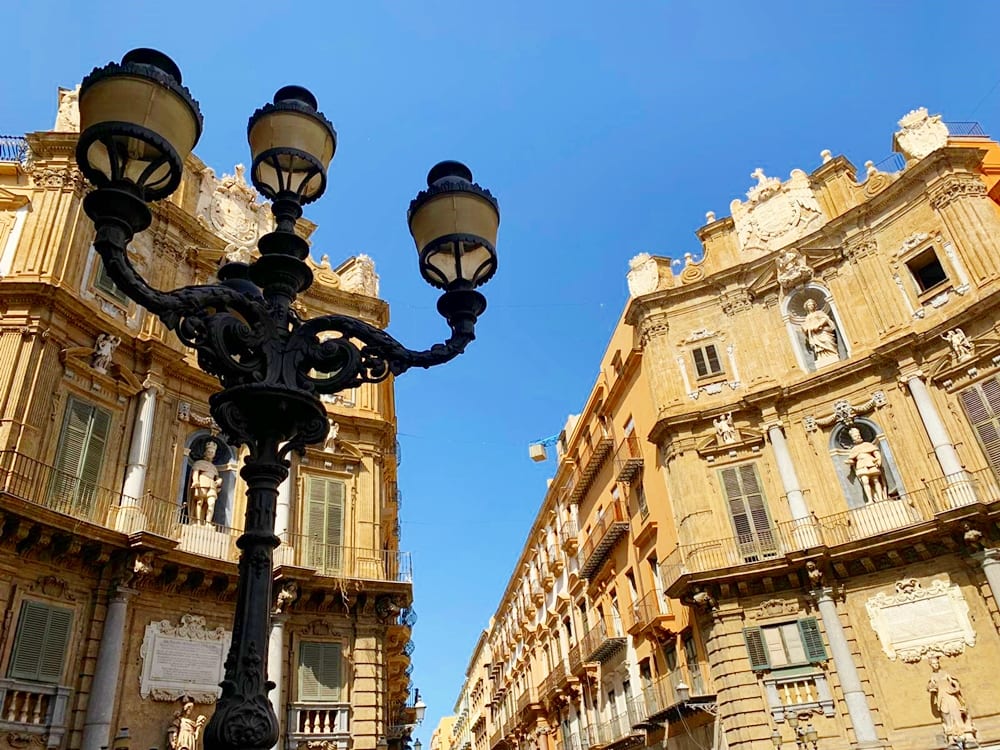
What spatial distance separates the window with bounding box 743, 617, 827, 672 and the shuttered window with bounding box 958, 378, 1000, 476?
19.3 feet

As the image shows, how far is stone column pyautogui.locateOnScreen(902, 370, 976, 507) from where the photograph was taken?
56.5 feet

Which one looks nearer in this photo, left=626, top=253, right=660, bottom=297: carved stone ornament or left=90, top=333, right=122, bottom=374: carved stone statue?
→ left=90, top=333, right=122, bottom=374: carved stone statue

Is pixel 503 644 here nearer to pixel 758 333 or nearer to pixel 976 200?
pixel 758 333

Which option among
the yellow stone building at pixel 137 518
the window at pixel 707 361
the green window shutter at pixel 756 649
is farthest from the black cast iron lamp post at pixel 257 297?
the window at pixel 707 361

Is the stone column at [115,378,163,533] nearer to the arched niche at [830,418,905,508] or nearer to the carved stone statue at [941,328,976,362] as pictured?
the arched niche at [830,418,905,508]

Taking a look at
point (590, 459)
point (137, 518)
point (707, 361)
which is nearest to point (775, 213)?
point (707, 361)

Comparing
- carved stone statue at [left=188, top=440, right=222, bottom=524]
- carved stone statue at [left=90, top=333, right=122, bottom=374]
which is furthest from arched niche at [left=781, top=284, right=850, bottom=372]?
carved stone statue at [left=90, top=333, right=122, bottom=374]

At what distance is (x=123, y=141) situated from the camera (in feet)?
13.8

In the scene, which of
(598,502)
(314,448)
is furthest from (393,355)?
(598,502)

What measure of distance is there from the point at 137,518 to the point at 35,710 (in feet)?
12.1

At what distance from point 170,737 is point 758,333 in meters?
18.6

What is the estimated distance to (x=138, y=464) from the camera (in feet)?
50.8

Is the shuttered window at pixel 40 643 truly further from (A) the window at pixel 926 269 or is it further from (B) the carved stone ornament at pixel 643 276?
(A) the window at pixel 926 269

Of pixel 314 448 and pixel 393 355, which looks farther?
pixel 314 448
